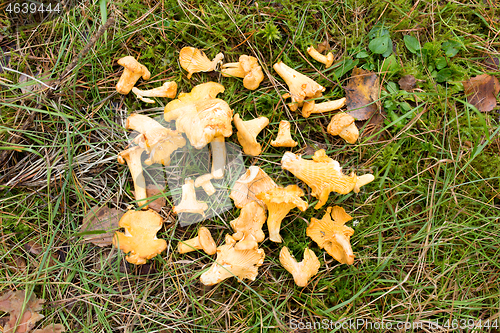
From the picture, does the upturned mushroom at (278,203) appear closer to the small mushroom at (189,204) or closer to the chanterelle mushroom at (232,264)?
the chanterelle mushroom at (232,264)

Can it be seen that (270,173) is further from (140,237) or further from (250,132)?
(140,237)

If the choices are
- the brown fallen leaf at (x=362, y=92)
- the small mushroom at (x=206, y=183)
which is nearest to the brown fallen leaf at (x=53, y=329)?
the small mushroom at (x=206, y=183)

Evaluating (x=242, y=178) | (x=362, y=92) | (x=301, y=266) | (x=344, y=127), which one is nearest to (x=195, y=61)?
(x=242, y=178)

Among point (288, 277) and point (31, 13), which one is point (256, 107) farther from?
point (31, 13)

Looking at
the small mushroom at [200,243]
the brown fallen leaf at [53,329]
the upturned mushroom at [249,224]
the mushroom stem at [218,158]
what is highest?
the mushroom stem at [218,158]

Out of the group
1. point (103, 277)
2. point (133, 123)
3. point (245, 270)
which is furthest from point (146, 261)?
point (133, 123)

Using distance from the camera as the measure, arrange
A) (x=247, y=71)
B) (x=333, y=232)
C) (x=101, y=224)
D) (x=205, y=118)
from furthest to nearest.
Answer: (x=101, y=224)
(x=247, y=71)
(x=333, y=232)
(x=205, y=118)
